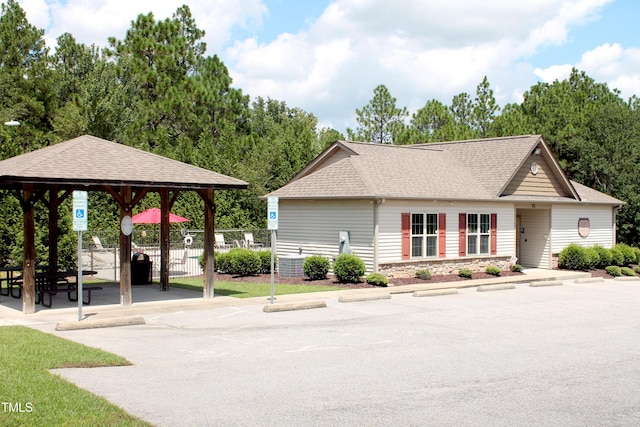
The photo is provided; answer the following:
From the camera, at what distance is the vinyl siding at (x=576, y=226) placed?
3186 cm

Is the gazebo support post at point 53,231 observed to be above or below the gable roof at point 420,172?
below

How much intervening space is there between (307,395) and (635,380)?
5141mm

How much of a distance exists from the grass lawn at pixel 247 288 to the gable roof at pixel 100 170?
3.86 m

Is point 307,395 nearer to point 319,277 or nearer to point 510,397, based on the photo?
point 510,397

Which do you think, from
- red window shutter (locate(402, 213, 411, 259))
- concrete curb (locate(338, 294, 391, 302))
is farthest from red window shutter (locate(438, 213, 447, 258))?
concrete curb (locate(338, 294, 391, 302))

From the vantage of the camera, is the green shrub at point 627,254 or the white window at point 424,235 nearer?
the white window at point 424,235

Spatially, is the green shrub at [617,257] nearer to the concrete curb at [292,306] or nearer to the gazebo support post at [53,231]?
the concrete curb at [292,306]

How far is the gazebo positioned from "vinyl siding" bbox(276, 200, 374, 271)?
7148mm

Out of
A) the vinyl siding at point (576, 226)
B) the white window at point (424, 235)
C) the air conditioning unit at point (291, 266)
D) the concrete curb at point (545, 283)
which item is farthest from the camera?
the vinyl siding at point (576, 226)

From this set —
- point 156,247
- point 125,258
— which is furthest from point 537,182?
point 125,258

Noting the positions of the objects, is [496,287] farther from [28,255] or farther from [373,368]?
[28,255]

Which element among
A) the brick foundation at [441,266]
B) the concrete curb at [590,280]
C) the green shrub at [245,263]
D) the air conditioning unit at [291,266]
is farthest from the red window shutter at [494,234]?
the green shrub at [245,263]

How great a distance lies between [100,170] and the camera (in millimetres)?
17312

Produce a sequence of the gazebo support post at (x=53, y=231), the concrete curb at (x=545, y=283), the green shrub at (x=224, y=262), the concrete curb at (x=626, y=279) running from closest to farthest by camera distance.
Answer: the gazebo support post at (x=53, y=231) → the concrete curb at (x=545, y=283) → the green shrub at (x=224, y=262) → the concrete curb at (x=626, y=279)
